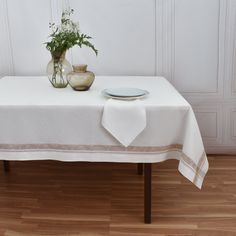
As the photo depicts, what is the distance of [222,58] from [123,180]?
4.00 feet

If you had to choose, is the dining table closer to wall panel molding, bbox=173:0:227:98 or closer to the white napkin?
the white napkin

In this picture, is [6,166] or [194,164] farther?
[6,166]

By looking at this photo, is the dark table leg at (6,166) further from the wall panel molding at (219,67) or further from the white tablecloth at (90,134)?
the wall panel molding at (219,67)

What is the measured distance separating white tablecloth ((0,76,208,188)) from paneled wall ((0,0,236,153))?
97cm

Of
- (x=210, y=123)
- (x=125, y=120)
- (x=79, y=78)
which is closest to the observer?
(x=125, y=120)

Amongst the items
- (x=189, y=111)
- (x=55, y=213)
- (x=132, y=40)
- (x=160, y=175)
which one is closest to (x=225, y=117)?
(x=160, y=175)

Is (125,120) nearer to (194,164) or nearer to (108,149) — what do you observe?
(108,149)

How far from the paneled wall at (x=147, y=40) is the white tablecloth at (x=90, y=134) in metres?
0.97

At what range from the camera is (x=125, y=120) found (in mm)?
2180

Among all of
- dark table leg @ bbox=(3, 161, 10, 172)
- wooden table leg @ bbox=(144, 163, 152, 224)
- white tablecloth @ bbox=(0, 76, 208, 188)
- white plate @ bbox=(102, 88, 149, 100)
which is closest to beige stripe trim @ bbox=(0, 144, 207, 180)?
white tablecloth @ bbox=(0, 76, 208, 188)

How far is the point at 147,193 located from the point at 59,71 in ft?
3.05

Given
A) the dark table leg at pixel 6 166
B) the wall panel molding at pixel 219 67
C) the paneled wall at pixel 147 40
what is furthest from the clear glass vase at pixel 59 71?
the wall panel molding at pixel 219 67

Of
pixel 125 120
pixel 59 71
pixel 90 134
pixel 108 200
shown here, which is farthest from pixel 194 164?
pixel 59 71

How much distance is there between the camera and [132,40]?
3.18 metres
